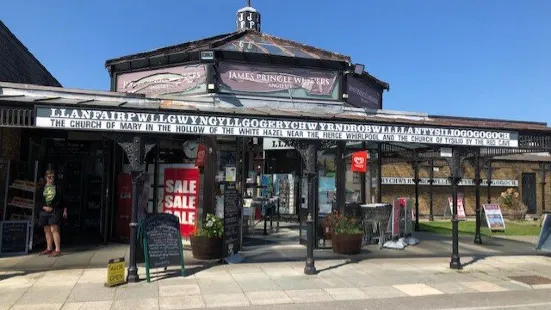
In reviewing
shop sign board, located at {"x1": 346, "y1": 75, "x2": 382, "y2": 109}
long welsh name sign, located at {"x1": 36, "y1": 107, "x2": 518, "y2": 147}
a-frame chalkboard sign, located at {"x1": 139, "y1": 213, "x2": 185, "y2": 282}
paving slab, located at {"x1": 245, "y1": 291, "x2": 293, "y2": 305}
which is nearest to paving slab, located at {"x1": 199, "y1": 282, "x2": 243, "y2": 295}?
paving slab, located at {"x1": 245, "y1": 291, "x2": 293, "y2": 305}

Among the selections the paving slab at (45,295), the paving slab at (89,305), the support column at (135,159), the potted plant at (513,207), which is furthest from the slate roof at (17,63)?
the potted plant at (513,207)

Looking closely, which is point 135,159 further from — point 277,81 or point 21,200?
point 277,81

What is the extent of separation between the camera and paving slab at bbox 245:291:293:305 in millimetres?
6914

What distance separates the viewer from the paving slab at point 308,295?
7.04 meters

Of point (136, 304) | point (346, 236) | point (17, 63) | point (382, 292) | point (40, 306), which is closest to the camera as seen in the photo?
point (40, 306)

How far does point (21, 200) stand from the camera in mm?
10609

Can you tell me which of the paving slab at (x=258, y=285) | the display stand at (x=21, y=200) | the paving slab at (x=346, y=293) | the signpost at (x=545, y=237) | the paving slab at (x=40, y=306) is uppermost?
the display stand at (x=21, y=200)

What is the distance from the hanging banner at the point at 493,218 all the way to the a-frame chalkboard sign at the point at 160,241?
1170 centimetres

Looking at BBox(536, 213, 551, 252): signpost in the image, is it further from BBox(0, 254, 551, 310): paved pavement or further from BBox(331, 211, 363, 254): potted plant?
BBox(331, 211, 363, 254): potted plant

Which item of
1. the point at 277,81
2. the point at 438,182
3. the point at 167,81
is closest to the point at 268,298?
the point at 277,81

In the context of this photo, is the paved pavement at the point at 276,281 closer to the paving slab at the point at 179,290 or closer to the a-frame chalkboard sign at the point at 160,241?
the paving slab at the point at 179,290

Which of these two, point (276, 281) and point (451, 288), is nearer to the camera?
point (451, 288)

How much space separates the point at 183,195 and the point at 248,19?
8.08m

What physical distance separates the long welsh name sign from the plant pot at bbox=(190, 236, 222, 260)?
98.3 inches
